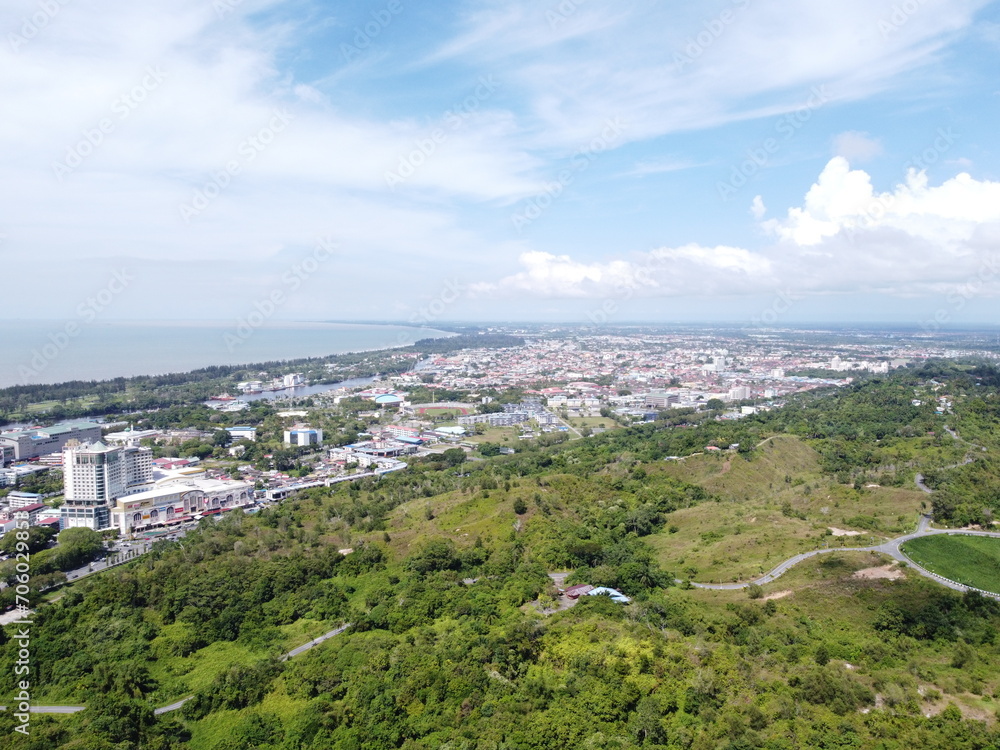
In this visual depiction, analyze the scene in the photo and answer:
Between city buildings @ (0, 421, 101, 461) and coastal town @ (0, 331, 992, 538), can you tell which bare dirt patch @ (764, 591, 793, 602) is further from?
city buildings @ (0, 421, 101, 461)

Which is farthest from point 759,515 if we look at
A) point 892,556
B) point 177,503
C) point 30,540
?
point 30,540

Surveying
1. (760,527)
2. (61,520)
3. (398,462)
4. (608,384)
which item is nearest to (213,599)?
(61,520)

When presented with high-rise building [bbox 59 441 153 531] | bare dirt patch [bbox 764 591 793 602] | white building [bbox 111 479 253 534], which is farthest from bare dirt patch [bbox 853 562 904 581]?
high-rise building [bbox 59 441 153 531]

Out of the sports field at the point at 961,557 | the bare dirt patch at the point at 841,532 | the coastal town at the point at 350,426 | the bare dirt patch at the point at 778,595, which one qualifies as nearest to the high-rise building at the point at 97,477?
the coastal town at the point at 350,426

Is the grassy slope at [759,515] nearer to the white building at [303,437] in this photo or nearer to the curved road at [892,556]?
the curved road at [892,556]

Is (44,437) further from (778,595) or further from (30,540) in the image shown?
(778,595)
